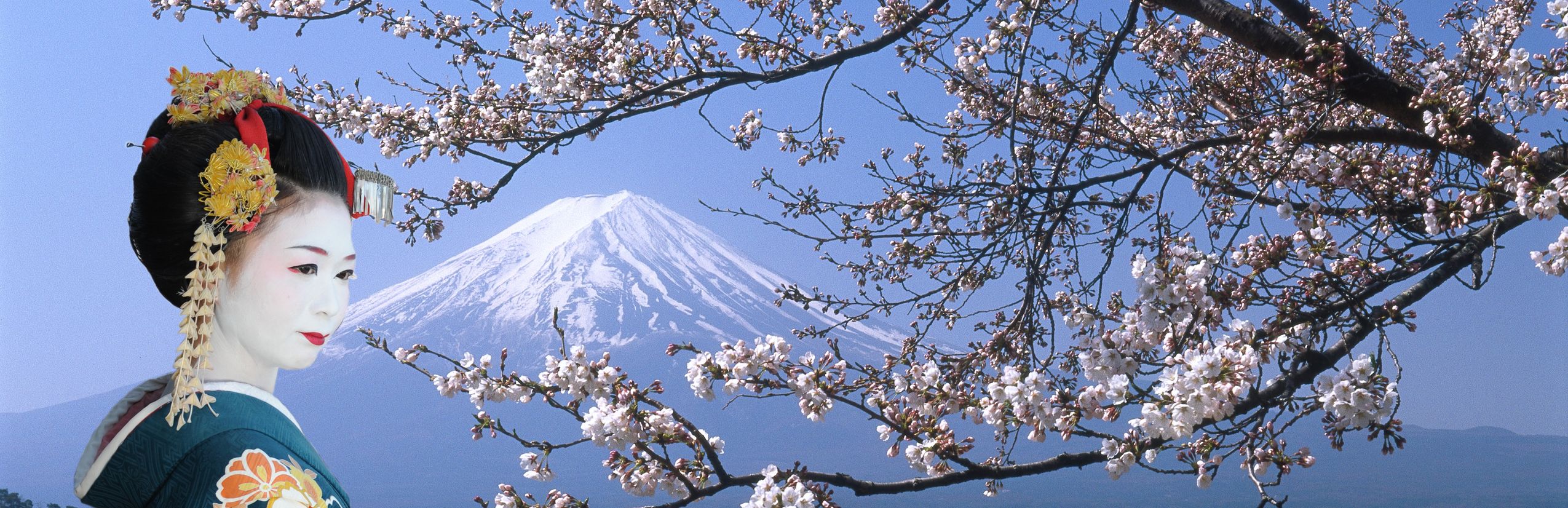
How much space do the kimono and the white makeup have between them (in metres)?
0.08

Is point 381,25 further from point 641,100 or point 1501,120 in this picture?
point 1501,120

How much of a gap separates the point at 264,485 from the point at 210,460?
0.41 feet

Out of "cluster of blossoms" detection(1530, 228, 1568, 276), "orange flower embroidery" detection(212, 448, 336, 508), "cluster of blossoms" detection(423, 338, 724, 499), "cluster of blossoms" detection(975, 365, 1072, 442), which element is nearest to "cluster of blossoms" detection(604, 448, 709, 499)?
"cluster of blossoms" detection(423, 338, 724, 499)

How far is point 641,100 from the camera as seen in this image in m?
5.02

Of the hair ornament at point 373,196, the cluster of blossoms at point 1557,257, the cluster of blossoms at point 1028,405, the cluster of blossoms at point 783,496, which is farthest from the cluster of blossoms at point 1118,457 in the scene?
the hair ornament at point 373,196

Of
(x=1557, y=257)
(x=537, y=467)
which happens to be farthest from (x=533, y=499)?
(x=1557, y=257)

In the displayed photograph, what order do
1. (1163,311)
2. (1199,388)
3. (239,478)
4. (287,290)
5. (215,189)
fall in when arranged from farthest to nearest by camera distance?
(1163,311), (1199,388), (287,290), (215,189), (239,478)

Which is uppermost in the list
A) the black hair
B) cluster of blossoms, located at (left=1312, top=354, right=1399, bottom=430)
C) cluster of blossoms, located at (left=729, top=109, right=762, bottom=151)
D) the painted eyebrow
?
cluster of blossoms, located at (left=729, top=109, right=762, bottom=151)

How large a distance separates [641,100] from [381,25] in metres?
1.99

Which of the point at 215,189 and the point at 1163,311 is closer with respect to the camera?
the point at 215,189

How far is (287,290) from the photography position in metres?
1.91

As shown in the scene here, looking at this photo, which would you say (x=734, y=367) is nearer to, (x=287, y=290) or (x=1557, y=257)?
(x=287, y=290)

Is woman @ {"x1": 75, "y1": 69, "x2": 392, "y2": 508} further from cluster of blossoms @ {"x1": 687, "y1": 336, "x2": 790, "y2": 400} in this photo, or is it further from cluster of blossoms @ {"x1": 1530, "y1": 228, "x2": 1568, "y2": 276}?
cluster of blossoms @ {"x1": 1530, "y1": 228, "x2": 1568, "y2": 276}

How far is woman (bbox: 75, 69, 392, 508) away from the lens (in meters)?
1.71
